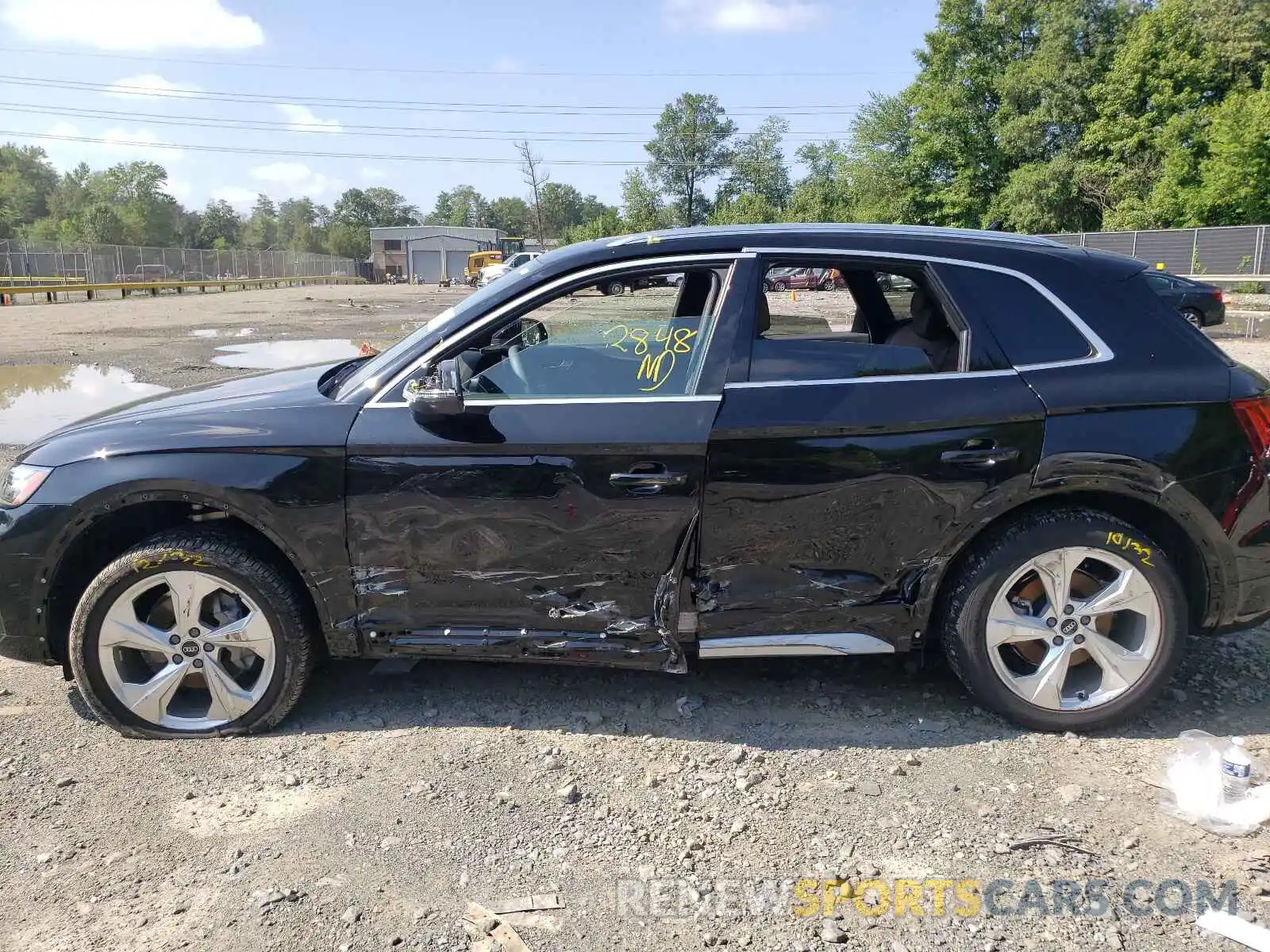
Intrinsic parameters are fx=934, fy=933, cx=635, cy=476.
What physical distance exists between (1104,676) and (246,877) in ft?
9.77

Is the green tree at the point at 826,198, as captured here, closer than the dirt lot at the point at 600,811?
No

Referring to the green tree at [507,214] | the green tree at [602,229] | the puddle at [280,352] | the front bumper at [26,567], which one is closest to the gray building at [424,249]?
the green tree at [602,229]

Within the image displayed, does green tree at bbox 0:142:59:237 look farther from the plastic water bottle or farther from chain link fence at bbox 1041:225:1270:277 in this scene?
the plastic water bottle

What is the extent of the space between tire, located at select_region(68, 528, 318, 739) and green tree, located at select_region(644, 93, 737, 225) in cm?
9697

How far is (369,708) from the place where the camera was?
3742 mm

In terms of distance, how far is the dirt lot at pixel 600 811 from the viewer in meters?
2.55

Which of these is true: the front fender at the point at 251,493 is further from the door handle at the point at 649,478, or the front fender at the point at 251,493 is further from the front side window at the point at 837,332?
the front side window at the point at 837,332

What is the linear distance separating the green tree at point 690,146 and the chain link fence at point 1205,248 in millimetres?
61361

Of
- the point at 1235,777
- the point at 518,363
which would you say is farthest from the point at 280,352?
the point at 1235,777

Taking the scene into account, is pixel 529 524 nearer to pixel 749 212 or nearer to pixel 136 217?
pixel 749 212

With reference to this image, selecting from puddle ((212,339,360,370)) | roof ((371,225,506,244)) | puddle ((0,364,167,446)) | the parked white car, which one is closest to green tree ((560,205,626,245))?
roof ((371,225,506,244))

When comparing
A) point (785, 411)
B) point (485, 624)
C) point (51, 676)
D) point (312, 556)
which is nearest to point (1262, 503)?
point (785, 411)

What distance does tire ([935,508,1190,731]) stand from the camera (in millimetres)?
3316

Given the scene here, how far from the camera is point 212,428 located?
3402mm
